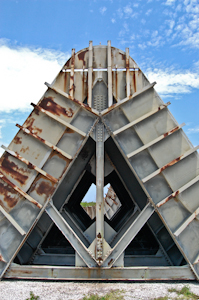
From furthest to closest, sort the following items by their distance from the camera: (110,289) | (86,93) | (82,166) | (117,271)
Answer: (82,166) < (86,93) < (117,271) < (110,289)

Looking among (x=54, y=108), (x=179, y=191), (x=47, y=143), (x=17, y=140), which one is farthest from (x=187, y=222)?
(x=17, y=140)

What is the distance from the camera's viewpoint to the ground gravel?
14.7 feet

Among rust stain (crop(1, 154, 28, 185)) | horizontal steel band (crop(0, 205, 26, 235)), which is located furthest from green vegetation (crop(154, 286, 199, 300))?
rust stain (crop(1, 154, 28, 185))

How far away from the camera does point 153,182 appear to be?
226 inches

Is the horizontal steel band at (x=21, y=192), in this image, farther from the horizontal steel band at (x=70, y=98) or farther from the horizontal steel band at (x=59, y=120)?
the horizontal steel band at (x=70, y=98)

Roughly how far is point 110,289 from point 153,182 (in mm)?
2357

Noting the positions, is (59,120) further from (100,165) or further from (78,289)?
(78,289)

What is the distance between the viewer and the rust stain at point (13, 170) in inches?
226

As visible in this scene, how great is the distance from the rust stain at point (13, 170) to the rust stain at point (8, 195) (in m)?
0.28

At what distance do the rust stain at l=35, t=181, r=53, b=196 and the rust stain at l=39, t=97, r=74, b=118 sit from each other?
1.65m

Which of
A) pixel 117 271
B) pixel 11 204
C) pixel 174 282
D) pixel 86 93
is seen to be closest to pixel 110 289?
pixel 117 271

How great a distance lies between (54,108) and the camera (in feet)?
19.6

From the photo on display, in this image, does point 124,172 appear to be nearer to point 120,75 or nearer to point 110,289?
point 120,75

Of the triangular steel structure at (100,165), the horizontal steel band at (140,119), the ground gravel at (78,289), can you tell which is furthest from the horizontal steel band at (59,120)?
the ground gravel at (78,289)
